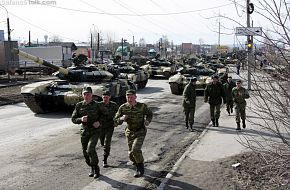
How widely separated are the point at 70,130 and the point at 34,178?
4.84m

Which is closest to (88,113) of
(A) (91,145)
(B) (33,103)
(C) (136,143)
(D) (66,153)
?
(A) (91,145)

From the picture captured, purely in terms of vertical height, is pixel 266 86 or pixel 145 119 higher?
pixel 266 86

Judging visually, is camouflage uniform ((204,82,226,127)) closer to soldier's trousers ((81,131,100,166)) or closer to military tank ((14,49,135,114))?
military tank ((14,49,135,114))

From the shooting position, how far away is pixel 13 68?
33281 mm

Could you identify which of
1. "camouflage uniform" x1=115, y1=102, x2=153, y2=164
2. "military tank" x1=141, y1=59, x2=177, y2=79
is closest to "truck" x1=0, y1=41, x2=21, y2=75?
"military tank" x1=141, y1=59, x2=177, y2=79

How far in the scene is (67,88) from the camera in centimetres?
1520

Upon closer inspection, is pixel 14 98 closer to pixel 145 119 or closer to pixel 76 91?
pixel 76 91

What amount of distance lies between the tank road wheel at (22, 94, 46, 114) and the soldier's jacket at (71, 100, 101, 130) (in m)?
7.67

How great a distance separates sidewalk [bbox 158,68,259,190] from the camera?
271 inches

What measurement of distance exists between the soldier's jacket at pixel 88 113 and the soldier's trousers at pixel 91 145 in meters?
0.13

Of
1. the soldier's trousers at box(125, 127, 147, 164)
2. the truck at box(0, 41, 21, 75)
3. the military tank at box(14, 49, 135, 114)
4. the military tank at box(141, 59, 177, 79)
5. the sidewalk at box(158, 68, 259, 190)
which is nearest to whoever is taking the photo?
the sidewalk at box(158, 68, 259, 190)

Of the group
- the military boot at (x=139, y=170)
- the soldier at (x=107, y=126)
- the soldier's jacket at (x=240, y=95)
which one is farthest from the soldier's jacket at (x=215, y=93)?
the military boot at (x=139, y=170)

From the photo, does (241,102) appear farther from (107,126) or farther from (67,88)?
(67,88)

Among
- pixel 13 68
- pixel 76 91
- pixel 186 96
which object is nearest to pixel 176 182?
pixel 186 96
